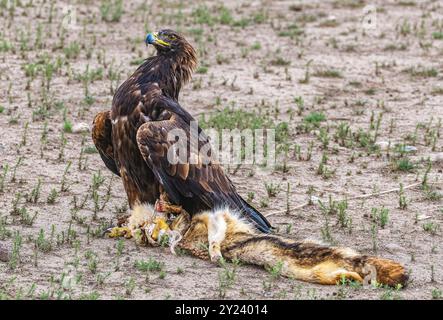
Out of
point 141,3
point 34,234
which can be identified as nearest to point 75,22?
point 141,3

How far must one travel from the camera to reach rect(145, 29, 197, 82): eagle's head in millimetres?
9422

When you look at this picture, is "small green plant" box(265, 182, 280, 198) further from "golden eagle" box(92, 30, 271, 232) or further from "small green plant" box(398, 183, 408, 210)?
"golden eagle" box(92, 30, 271, 232)

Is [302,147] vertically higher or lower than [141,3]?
lower

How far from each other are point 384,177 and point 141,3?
7.75 metres

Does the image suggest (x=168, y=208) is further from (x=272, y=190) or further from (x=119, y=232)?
(x=272, y=190)

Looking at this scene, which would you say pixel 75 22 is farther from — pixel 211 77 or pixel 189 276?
pixel 189 276

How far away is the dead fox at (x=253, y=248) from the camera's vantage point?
7.87m

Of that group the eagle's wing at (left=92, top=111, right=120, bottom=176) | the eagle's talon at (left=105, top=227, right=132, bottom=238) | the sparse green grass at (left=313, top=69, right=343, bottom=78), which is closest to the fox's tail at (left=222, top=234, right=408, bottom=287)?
the eagle's talon at (left=105, top=227, right=132, bottom=238)

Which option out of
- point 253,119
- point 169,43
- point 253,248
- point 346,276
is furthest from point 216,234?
point 253,119

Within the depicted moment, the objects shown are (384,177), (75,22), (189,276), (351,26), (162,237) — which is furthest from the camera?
(351,26)

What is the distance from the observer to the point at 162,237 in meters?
8.72

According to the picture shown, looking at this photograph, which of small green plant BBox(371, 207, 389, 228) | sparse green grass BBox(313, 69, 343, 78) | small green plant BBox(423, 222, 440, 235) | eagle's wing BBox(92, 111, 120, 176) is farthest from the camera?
sparse green grass BBox(313, 69, 343, 78)

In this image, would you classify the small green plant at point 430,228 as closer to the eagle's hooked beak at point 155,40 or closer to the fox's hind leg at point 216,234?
the fox's hind leg at point 216,234

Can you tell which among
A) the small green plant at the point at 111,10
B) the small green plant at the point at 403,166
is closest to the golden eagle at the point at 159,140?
the small green plant at the point at 403,166
